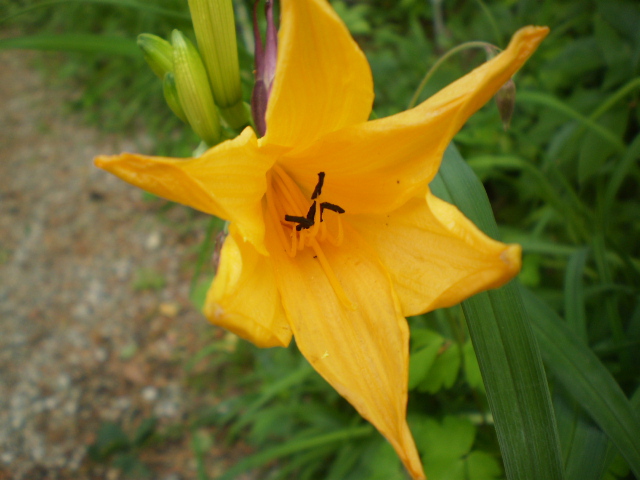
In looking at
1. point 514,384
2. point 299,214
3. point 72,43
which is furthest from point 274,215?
point 72,43

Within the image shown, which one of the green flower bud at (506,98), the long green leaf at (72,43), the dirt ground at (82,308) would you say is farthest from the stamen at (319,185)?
the dirt ground at (82,308)

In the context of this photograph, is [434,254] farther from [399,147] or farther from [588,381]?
[588,381]

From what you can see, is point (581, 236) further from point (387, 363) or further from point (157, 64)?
point (157, 64)

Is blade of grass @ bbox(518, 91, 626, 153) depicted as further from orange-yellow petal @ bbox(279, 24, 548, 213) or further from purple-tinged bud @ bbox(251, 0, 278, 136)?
purple-tinged bud @ bbox(251, 0, 278, 136)

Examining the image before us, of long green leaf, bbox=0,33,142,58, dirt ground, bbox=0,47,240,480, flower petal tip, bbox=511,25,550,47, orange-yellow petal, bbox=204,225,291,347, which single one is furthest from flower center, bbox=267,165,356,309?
dirt ground, bbox=0,47,240,480

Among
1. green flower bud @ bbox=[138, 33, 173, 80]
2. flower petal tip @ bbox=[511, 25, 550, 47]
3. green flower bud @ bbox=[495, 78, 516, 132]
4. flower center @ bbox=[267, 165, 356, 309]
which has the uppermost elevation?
flower petal tip @ bbox=[511, 25, 550, 47]

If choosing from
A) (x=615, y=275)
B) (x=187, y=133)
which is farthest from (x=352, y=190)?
(x=187, y=133)
